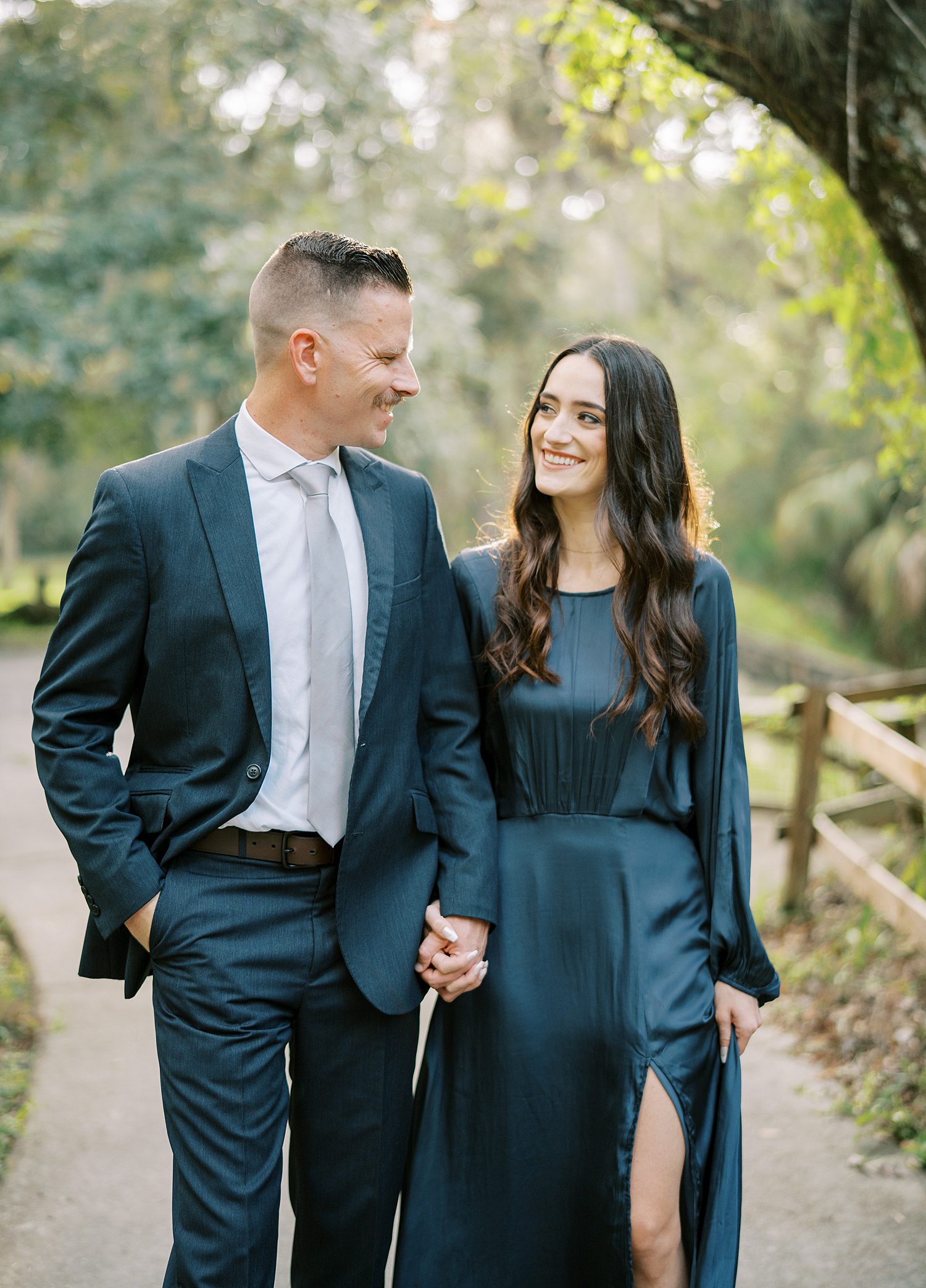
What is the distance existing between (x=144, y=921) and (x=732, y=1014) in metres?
1.34

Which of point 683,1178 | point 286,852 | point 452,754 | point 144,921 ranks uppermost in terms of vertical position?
point 452,754

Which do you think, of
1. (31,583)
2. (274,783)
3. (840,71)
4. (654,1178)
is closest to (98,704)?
(274,783)

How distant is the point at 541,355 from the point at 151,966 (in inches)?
719

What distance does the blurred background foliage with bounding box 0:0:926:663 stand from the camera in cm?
579

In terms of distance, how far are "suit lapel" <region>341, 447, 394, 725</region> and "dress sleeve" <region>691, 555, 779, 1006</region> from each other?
767 millimetres

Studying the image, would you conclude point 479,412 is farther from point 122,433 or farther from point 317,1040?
point 317,1040

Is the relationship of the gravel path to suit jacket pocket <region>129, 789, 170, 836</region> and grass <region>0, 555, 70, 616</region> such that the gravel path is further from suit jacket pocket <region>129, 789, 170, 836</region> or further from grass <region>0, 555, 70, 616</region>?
grass <region>0, 555, 70, 616</region>

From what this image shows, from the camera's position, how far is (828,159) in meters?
3.32

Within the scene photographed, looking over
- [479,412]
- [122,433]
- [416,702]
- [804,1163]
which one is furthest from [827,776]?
[122,433]

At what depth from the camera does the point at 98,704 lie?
238 centimetres

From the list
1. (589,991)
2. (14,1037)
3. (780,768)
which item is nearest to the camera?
(589,991)

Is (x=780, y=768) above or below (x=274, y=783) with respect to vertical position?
below

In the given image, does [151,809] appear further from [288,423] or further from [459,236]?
[459,236]

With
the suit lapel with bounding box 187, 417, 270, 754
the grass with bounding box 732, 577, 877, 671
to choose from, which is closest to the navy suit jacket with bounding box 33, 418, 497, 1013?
the suit lapel with bounding box 187, 417, 270, 754
